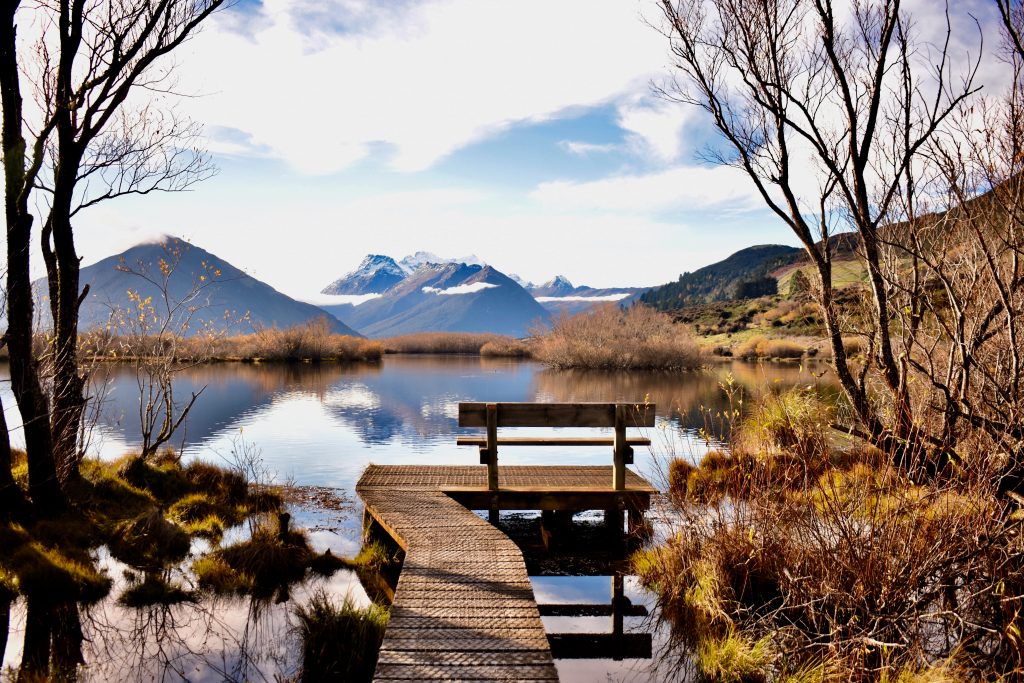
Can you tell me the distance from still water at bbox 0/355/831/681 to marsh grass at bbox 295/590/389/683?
177 mm

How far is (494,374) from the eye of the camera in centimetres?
4584

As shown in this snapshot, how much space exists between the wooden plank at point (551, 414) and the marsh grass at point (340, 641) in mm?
3345

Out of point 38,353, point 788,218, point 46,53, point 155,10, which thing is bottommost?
point 38,353

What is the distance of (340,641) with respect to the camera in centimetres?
613

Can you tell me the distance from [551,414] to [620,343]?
1536 inches

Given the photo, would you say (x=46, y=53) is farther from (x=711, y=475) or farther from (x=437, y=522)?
(x=711, y=475)

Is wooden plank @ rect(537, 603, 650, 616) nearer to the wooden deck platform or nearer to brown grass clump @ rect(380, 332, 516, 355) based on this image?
the wooden deck platform

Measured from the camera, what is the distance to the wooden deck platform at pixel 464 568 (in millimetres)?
5062

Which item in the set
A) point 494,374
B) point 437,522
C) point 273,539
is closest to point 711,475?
point 437,522

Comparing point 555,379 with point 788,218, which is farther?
point 555,379

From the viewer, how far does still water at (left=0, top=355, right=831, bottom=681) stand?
6.23 m

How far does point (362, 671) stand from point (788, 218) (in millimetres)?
8561

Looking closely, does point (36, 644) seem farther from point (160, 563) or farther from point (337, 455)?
point (337, 455)

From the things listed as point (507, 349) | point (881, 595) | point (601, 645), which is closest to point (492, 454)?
point (601, 645)
